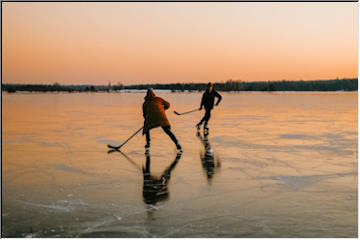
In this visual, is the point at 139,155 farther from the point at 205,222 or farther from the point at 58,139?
the point at 205,222

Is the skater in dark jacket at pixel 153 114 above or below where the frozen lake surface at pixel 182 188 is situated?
above

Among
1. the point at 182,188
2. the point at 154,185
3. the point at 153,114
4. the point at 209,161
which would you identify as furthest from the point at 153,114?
the point at 182,188

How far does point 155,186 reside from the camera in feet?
21.5

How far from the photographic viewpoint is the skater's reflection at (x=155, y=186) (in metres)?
5.86

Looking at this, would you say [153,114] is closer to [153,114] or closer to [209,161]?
[153,114]

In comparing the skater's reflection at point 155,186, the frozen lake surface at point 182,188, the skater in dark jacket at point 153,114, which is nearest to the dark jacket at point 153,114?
the skater in dark jacket at point 153,114

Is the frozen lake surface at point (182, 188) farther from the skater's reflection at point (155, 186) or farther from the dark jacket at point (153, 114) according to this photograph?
the dark jacket at point (153, 114)

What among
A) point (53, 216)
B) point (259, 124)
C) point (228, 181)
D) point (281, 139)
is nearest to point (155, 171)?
point (228, 181)

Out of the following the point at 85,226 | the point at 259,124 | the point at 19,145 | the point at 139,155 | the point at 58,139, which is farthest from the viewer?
the point at 259,124

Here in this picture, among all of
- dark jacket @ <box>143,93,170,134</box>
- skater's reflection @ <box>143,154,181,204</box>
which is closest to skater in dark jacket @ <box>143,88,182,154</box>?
dark jacket @ <box>143,93,170,134</box>

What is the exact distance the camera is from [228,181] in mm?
6871

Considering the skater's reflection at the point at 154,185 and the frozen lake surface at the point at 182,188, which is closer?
the frozen lake surface at the point at 182,188

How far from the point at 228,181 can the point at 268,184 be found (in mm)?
578

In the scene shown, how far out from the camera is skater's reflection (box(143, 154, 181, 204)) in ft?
19.2
